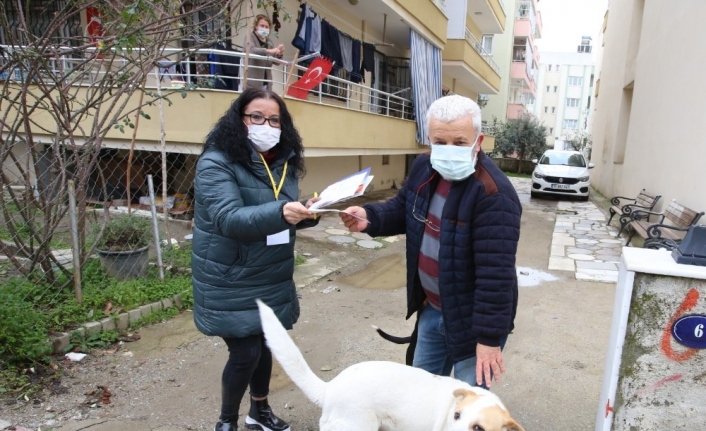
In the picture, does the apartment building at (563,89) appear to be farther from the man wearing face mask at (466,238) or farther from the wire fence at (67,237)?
the man wearing face mask at (466,238)

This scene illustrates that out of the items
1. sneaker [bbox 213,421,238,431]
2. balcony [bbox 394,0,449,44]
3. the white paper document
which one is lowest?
sneaker [bbox 213,421,238,431]

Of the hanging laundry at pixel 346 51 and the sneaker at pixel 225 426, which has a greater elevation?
the hanging laundry at pixel 346 51

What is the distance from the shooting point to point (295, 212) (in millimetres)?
1704

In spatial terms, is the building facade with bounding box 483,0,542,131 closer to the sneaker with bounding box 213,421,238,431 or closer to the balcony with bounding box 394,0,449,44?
the balcony with bounding box 394,0,449,44

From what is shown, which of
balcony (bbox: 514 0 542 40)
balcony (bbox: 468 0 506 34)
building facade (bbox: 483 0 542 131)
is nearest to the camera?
balcony (bbox: 468 0 506 34)

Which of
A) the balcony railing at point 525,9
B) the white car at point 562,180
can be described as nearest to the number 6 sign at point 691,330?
the white car at point 562,180

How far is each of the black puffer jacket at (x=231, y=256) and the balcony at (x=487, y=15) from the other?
17470mm

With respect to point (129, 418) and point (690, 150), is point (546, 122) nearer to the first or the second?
point (690, 150)

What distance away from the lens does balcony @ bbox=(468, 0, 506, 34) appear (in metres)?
17.0

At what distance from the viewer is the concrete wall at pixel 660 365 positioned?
5.22 feet

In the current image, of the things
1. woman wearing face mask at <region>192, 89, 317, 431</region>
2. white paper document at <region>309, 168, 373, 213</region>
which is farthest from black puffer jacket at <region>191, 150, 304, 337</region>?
white paper document at <region>309, 168, 373, 213</region>

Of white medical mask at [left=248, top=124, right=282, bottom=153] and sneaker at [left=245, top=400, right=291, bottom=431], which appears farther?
sneaker at [left=245, top=400, right=291, bottom=431]

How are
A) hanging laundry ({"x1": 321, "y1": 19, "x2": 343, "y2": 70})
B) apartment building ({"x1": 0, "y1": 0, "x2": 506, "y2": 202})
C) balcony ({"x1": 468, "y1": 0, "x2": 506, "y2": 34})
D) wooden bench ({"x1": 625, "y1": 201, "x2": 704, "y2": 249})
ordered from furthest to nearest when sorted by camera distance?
balcony ({"x1": 468, "y1": 0, "x2": 506, "y2": 34}) < hanging laundry ({"x1": 321, "y1": 19, "x2": 343, "y2": 70}) < apartment building ({"x1": 0, "y1": 0, "x2": 506, "y2": 202}) < wooden bench ({"x1": 625, "y1": 201, "x2": 704, "y2": 249})

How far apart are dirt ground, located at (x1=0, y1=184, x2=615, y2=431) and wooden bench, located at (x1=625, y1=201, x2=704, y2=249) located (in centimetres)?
135
